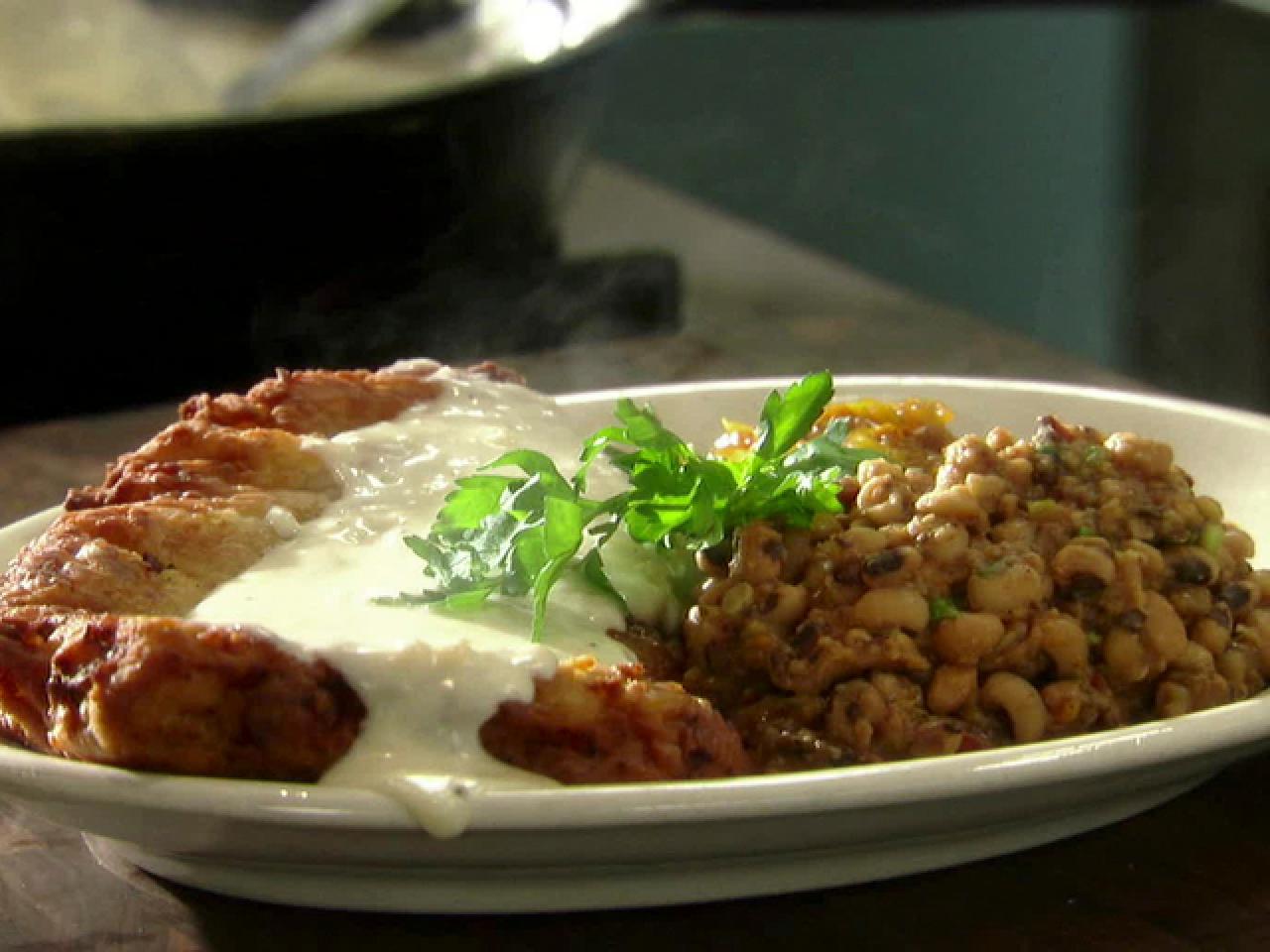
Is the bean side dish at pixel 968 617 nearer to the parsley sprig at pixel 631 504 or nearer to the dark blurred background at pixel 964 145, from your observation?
the parsley sprig at pixel 631 504

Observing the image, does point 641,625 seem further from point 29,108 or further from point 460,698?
point 29,108

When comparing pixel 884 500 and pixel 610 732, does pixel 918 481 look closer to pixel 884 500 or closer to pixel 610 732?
pixel 884 500

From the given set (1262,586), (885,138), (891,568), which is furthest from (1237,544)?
(885,138)

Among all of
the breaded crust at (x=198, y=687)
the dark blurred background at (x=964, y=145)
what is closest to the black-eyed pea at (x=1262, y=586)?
the breaded crust at (x=198, y=687)

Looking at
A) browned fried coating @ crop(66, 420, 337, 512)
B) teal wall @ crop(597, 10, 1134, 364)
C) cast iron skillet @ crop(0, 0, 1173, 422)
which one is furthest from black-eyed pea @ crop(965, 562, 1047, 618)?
teal wall @ crop(597, 10, 1134, 364)

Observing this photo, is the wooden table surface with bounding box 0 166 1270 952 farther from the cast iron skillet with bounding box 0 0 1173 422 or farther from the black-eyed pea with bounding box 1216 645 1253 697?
the cast iron skillet with bounding box 0 0 1173 422

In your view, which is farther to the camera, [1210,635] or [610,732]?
[1210,635]

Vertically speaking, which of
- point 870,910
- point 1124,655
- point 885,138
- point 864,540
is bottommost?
point 870,910
